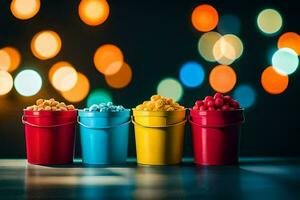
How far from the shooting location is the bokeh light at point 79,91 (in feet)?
16.1

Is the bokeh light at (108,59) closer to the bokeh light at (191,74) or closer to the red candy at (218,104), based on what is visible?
the bokeh light at (191,74)

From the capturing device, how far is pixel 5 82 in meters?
4.86

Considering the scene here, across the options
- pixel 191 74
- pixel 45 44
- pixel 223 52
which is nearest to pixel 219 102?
pixel 191 74

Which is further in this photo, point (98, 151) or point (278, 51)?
point (278, 51)

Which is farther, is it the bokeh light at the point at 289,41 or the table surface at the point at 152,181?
the bokeh light at the point at 289,41

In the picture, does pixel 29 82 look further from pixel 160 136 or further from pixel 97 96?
pixel 160 136

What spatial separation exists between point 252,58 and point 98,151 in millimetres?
1813

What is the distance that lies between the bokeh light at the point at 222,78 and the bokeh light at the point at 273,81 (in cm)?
30

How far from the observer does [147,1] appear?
5000 millimetres

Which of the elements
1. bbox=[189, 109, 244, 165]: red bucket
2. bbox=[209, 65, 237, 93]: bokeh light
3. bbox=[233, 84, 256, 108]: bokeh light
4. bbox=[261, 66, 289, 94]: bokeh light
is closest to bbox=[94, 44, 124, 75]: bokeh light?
bbox=[209, 65, 237, 93]: bokeh light

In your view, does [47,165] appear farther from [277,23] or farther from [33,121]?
[277,23]

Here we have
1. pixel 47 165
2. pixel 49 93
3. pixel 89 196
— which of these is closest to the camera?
pixel 89 196

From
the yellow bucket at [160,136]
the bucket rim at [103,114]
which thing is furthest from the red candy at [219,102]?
the bucket rim at [103,114]

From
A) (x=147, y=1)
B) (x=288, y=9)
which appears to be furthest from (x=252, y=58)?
(x=147, y=1)
